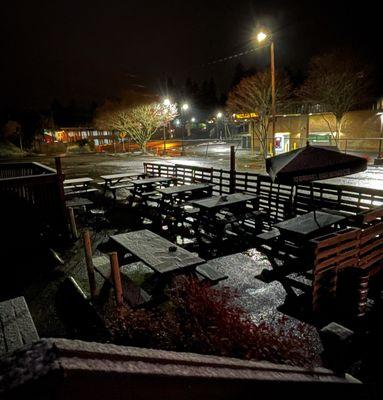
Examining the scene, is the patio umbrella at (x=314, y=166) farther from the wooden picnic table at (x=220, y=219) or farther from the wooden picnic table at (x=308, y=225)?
the wooden picnic table at (x=220, y=219)

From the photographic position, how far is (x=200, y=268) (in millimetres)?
5547

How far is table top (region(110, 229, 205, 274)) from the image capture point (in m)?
4.65

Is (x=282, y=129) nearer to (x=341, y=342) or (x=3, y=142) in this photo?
(x=341, y=342)

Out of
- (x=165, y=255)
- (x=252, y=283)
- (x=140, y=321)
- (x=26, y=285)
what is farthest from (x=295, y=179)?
(x=26, y=285)

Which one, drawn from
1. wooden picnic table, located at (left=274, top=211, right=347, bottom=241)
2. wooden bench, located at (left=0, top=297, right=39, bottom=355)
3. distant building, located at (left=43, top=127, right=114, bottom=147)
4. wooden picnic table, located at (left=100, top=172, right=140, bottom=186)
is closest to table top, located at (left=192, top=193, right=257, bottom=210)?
wooden picnic table, located at (left=274, top=211, right=347, bottom=241)

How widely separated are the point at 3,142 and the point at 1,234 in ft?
159

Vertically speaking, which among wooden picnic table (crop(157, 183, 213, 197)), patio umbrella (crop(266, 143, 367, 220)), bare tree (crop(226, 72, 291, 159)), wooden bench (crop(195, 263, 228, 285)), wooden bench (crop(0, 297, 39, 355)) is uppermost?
bare tree (crop(226, 72, 291, 159))

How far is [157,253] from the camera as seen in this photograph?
16.8 ft

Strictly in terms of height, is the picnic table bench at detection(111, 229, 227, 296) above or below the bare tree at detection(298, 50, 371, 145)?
below

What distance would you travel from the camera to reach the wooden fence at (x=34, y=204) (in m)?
7.39

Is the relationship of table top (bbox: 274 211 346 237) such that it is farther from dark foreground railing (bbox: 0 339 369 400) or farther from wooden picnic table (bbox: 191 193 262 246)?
dark foreground railing (bbox: 0 339 369 400)

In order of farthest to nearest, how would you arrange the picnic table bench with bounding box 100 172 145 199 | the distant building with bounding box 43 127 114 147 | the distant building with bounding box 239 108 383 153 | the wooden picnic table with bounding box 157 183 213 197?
1. the distant building with bounding box 43 127 114 147
2. the distant building with bounding box 239 108 383 153
3. the picnic table bench with bounding box 100 172 145 199
4. the wooden picnic table with bounding box 157 183 213 197

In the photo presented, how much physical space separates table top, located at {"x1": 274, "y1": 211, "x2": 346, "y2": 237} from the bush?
6.07 ft

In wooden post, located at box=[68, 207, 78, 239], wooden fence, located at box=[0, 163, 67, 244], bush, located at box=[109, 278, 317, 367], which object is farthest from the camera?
wooden post, located at box=[68, 207, 78, 239]
